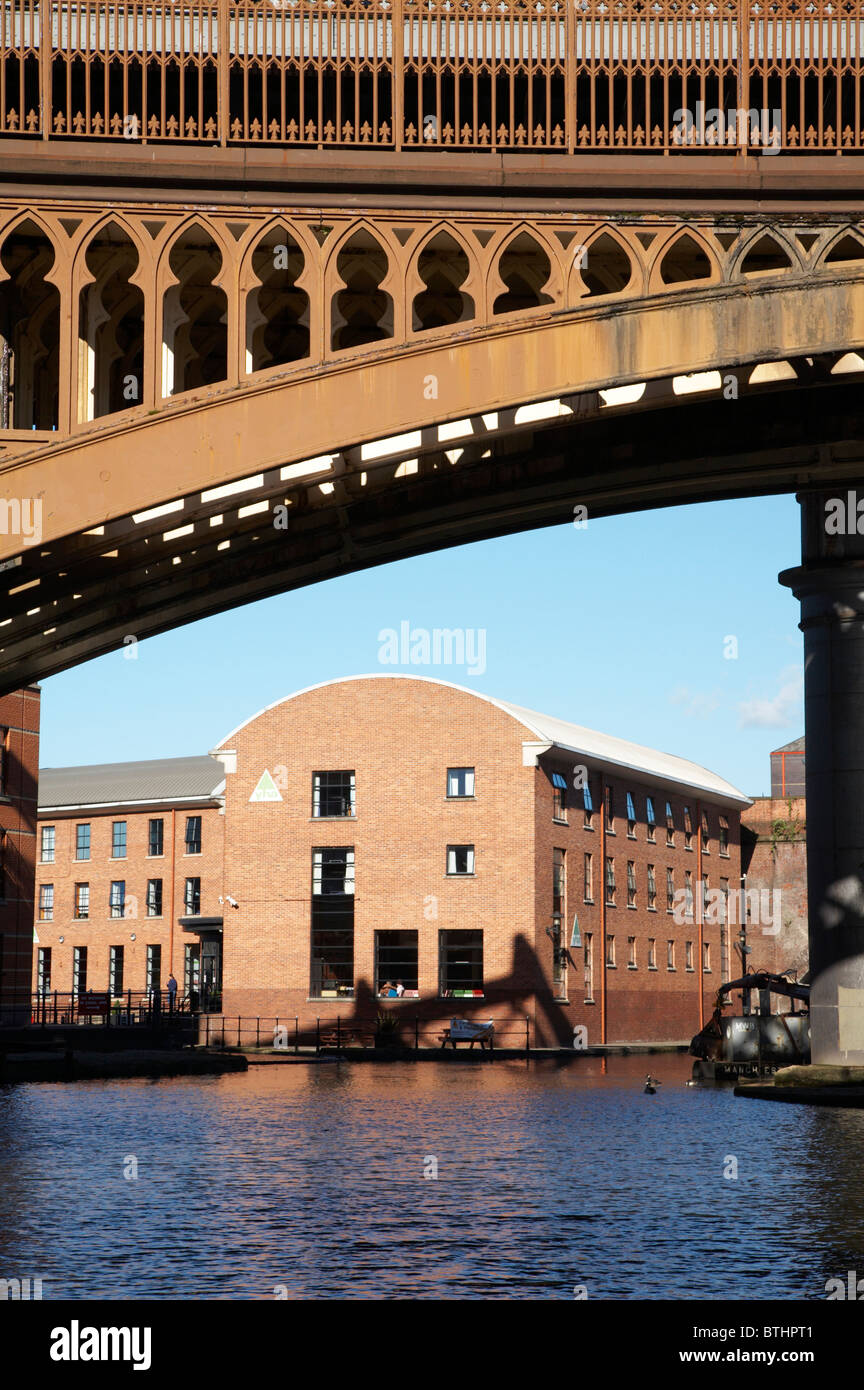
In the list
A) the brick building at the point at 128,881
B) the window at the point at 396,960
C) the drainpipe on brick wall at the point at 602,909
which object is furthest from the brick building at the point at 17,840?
the drainpipe on brick wall at the point at 602,909

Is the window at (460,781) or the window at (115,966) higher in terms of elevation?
the window at (460,781)

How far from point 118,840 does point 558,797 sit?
2039 cm

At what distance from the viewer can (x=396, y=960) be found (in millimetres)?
60062

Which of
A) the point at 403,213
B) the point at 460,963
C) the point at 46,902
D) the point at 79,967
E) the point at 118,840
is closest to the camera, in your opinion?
the point at 403,213

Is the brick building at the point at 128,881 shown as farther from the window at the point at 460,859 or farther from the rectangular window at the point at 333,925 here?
the window at the point at 460,859

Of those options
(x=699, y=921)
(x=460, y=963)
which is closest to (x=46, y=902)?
(x=460, y=963)

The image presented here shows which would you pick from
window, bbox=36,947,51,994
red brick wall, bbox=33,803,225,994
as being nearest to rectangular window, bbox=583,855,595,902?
red brick wall, bbox=33,803,225,994

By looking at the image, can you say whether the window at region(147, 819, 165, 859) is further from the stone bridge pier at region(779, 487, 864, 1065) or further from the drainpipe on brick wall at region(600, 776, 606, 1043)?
the stone bridge pier at region(779, 487, 864, 1065)

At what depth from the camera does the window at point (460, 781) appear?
199 ft

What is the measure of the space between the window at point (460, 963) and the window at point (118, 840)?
18162 millimetres

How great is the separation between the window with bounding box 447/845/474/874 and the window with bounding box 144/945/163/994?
1559 centimetres

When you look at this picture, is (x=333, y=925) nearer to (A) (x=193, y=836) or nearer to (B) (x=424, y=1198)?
(A) (x=193, y=836)
